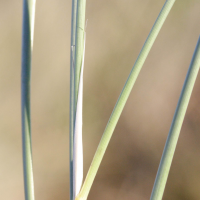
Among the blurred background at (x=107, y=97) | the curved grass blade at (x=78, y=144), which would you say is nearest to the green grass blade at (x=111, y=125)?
the curved grass blade at (x=78, y=144)

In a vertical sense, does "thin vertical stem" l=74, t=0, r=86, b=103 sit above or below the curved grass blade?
above

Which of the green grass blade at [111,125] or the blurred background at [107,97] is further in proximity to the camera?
the blurred background at [107,97]

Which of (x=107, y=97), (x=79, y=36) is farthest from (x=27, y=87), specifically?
(x=107, y=97)

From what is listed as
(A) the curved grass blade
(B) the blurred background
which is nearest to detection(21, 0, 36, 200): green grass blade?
(A) the curved grass blade

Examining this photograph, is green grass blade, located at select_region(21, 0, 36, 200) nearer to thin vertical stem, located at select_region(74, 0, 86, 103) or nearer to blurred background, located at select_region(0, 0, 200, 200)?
thin vertical stem, located at select_region(74, 0, 86, 103)

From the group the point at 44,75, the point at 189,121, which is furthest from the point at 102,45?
the point at 189,121

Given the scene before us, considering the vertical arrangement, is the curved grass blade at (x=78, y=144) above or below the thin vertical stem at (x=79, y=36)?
below

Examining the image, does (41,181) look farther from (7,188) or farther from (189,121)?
(189,121)

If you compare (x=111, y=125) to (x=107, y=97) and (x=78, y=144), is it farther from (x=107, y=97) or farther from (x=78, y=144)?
(x=107, y=97)

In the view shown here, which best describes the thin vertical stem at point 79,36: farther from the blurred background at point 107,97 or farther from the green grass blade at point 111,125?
the blurred background at point 107,97
